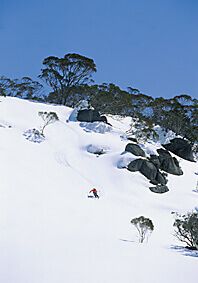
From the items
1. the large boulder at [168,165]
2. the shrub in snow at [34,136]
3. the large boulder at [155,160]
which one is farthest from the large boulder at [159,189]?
the shrub in snow at [34,136]

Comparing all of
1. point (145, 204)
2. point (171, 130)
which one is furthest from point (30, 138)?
point (171, 130)

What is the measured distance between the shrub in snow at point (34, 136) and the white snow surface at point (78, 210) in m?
0.82

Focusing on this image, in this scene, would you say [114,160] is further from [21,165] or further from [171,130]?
[171,130]

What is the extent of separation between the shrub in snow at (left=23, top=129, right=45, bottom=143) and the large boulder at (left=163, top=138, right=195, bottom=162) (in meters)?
23.8

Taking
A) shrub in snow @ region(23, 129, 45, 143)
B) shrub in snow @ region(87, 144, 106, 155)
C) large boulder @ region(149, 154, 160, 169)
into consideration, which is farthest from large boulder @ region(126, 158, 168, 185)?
shrub in snow @ region(23, 129, 45, 143)

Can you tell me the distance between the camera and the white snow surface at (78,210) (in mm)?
4195

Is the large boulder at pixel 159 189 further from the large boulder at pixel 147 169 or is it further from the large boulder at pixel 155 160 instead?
the large boulder at pixel 155 160

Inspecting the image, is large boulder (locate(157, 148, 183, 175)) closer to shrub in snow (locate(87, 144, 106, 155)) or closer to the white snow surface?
the white snow surface

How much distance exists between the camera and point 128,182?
68.4ft

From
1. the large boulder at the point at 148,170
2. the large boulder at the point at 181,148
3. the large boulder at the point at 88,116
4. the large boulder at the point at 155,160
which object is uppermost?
the large boulder at the point at 88,116

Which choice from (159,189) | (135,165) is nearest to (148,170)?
(135,165)

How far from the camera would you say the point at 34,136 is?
930 inches

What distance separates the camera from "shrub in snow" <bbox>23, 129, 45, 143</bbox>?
23.1m

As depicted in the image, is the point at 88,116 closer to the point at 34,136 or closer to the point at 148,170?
the point at 34,136
